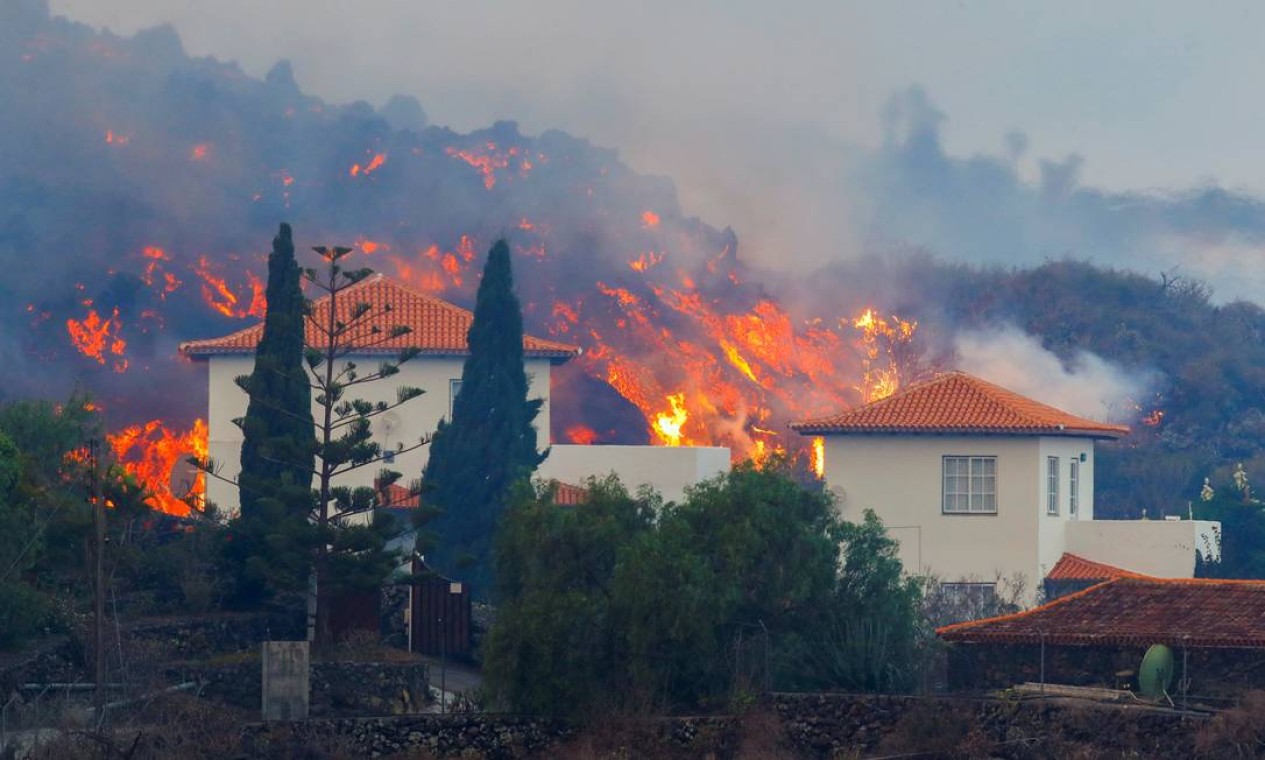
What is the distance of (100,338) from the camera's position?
72938mm

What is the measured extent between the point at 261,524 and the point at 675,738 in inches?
453

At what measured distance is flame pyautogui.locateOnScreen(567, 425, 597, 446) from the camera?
73375mm

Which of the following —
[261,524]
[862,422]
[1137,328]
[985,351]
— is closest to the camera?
[261,524]

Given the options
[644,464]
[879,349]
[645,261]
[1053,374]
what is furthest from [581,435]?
[644,464]

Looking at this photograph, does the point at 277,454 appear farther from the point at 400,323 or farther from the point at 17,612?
the point at 400,323

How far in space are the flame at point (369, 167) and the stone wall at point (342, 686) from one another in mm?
50218

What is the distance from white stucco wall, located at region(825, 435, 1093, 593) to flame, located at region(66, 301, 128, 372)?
3093cm

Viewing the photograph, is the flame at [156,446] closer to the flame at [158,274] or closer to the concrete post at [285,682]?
the flame at [158,274]

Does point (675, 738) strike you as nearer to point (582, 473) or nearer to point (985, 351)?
point (582, 473)

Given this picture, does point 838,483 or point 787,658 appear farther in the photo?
point 838,483

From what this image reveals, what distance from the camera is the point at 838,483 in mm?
50375

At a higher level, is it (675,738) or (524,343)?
(524,343)

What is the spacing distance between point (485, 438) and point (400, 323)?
8.08 metres

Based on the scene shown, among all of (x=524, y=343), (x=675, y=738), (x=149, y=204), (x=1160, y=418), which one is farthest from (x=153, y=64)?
(x=675, y=738)
